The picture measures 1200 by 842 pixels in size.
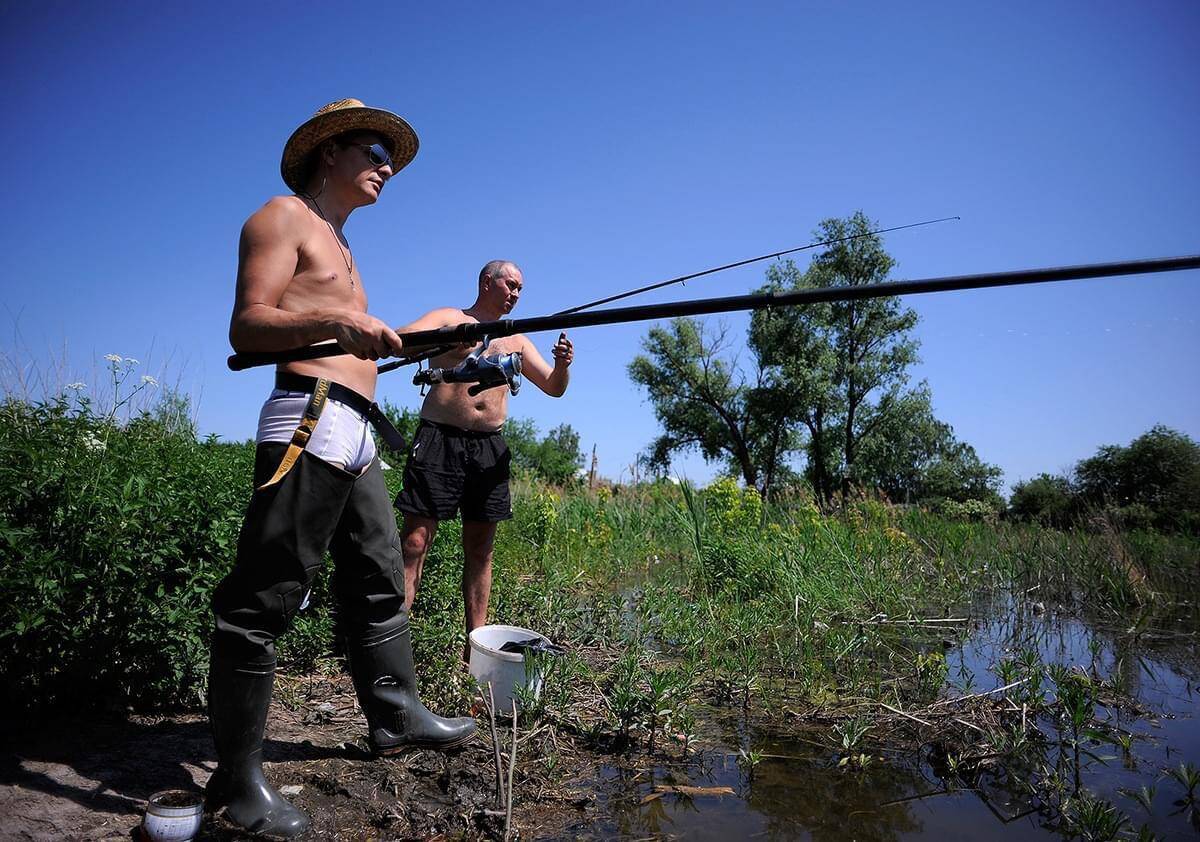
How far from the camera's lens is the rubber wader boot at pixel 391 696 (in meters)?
2.81

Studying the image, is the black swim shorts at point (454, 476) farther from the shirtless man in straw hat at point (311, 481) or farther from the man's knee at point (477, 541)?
the shirtless man in straw hat at point (311, 481)

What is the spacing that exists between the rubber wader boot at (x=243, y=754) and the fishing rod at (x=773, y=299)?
1.06m

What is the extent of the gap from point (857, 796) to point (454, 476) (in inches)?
94.3

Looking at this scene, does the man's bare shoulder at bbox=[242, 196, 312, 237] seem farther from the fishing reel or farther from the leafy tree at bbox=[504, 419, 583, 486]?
the leafy tree at bbox=[504, 419, 583, 486]

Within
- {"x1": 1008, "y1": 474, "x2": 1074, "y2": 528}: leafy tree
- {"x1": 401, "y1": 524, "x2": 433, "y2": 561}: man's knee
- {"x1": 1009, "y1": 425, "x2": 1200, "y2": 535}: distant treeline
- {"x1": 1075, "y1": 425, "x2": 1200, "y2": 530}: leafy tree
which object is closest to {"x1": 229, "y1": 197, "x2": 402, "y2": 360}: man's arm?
{"x1": 401, "y1": 524, "x2": 433, "y2": 561}: man's knee

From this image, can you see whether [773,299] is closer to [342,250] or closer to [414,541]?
[342,250]

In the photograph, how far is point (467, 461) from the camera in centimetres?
387

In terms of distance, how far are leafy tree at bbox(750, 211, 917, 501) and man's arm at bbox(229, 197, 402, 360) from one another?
3102 centimetres

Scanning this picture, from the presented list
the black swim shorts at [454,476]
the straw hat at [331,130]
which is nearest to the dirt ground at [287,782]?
the black swim shorts at [454,476]

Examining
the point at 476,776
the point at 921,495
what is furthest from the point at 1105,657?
the point at 921,495

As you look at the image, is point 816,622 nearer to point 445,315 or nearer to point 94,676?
point 445,315

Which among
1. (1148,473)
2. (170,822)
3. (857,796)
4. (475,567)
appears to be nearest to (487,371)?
(475,567)

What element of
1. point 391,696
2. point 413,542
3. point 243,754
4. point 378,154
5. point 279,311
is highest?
point 378,154

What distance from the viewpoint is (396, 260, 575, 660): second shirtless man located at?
3.76m
